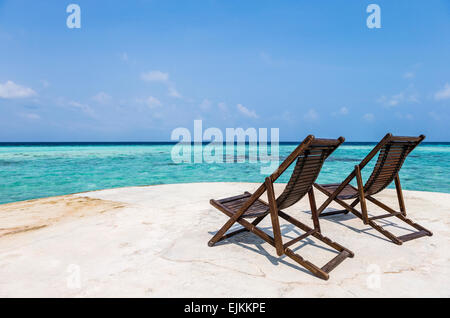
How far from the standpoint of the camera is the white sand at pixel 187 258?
7.36 ft

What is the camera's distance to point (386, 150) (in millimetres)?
3541

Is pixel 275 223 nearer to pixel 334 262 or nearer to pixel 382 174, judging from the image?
pixel 334 262

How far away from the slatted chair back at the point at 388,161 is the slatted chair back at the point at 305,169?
0.90 meters

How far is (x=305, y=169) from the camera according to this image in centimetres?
Answer: 280

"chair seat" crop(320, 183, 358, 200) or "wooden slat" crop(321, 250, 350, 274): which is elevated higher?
"chair seat" crop(320, 183, 358, 200)

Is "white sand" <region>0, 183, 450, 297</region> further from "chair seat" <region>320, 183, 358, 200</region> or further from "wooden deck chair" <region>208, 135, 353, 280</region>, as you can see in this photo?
"chair seat" <region>320, 183, 358, 200</region>

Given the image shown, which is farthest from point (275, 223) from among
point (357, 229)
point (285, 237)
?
point (357, 229)

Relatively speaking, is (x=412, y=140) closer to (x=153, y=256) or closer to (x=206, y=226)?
(x=206, y=226)

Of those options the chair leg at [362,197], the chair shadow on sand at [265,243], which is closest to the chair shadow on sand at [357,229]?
the chair leg at [362,197]

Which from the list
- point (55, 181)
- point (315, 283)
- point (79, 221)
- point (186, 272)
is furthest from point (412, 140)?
point (55, 181)

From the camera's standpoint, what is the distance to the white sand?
224 centimetres

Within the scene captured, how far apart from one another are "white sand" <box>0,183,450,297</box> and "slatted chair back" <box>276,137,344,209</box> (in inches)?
23.6

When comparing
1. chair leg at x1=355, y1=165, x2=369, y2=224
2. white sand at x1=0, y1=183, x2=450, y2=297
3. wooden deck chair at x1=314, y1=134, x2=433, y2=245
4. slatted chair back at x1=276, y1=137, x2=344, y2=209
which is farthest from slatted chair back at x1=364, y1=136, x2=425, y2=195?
slatted chair back at x1=276, y1=137, x2=344, y2=209
